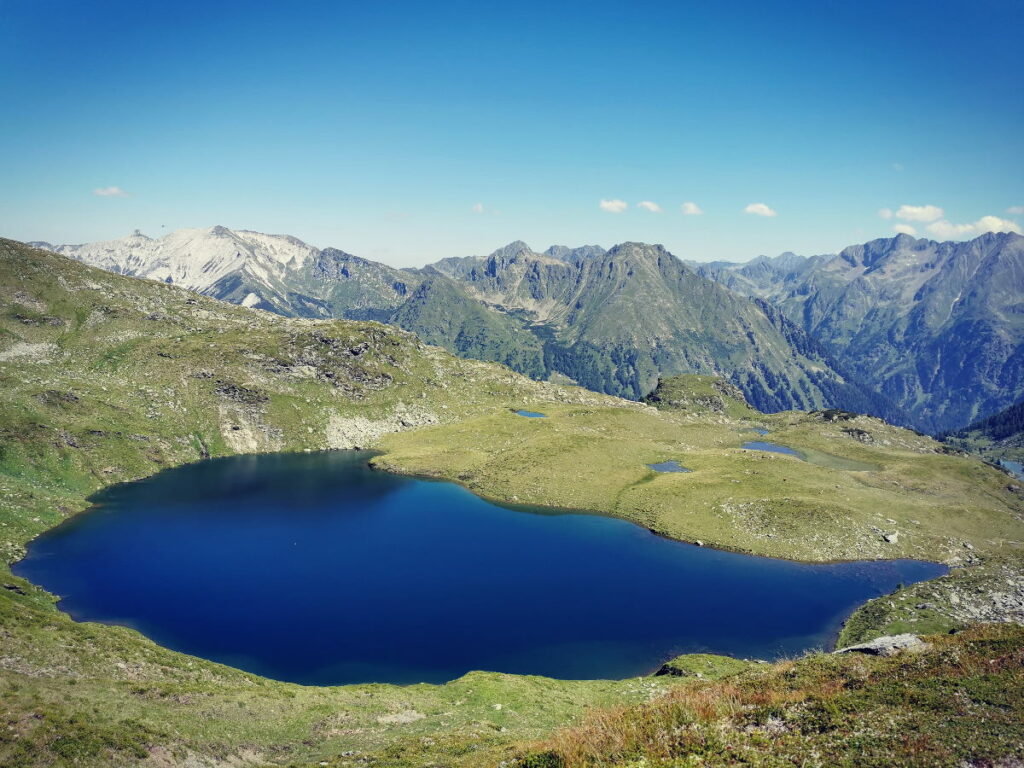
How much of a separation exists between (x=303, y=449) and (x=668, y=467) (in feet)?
390

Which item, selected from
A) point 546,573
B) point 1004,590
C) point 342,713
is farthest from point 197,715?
point 1004,590

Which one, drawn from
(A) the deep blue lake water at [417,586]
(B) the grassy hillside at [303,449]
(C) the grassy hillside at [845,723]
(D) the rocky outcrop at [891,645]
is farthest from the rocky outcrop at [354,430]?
(C) the grassy hillside at [845,723]

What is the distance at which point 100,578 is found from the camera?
82875mm

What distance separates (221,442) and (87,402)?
35699 millimetres

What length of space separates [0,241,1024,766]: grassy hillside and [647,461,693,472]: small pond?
2917 millimetres

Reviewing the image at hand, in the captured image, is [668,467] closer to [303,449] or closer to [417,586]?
[417,586]

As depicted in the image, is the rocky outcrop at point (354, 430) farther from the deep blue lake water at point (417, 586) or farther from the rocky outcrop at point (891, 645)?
the rocky outcrop at point (891, 645)

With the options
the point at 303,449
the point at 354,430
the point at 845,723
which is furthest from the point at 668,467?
the point at 845,723

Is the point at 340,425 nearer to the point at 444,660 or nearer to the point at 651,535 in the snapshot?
the point at 651,535

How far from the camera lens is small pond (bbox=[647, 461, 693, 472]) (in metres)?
155

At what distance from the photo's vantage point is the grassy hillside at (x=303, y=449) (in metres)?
33.8

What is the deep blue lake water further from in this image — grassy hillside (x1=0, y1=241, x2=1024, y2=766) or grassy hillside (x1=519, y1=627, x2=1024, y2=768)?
grassy hillside (x1=519, y1=627, x2=1024, y2=768)

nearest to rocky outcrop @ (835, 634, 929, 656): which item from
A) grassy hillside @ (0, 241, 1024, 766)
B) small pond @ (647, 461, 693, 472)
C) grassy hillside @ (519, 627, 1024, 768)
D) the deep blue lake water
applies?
grassy hillside @ (519, 627, 1024, 768)

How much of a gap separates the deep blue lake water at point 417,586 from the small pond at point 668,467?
40.9m
